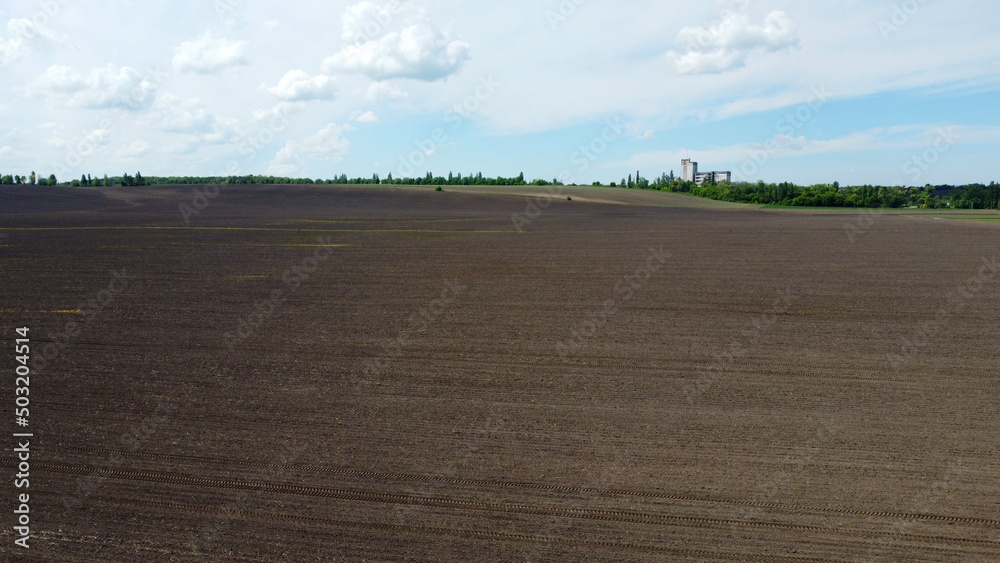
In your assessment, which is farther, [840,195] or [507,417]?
[840,195]

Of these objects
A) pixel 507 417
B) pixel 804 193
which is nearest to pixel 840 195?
pixel 804 193

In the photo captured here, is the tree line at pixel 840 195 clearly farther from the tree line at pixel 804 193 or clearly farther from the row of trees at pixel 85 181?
the row of trees at pixel 85 181

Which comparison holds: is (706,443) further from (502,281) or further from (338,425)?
(502,281)

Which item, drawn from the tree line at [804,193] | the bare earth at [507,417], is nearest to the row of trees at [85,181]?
the tree line at [804,193]

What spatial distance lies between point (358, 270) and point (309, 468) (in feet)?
48.1

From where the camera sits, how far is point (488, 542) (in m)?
5.97

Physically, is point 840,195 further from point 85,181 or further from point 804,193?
point 85,181

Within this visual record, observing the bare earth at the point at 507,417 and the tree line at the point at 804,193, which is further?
the tree line at the point at 804,193

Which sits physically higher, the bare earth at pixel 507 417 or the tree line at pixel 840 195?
the tree line at pixel 840 195

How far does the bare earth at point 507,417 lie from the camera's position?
6.12 metres

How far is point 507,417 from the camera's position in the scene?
872cm

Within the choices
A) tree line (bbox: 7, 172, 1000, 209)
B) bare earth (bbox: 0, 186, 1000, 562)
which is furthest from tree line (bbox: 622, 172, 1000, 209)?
bare earth (bbox: 0, 186, 1000, 562)

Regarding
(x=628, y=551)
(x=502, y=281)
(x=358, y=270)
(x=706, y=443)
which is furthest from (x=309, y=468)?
(x=358, y=270)

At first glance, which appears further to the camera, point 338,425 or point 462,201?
point 462,201
